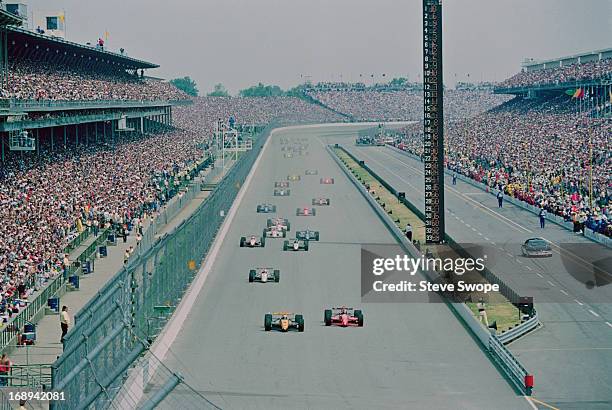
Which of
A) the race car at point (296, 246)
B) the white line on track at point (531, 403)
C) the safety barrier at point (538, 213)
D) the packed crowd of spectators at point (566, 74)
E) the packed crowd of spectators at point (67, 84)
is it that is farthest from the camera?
the packed crowd of spectators at point (566, 74)

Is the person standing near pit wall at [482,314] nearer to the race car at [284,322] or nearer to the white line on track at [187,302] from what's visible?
the race car at [284,322]

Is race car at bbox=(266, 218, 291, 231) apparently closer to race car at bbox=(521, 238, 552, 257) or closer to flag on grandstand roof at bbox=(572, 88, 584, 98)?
race car at bbox=(521, 238, 552, 257)

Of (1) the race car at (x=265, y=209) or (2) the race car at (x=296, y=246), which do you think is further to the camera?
(1) the race car at (x=265, y=209)

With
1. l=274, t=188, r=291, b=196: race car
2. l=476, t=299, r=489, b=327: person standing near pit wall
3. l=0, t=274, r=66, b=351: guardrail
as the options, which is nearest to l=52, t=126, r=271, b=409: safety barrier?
l=0, t=274, r=66, b=351: guardrail

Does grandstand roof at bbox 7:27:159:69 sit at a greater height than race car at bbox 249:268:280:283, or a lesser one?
greater

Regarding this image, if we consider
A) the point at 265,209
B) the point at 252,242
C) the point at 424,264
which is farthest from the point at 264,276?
the point at 265,209

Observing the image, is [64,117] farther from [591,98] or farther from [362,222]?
[591,98]

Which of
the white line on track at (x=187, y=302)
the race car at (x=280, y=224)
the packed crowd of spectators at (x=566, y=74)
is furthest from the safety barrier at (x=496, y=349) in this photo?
the packed crowd of spectators at (x=566, y=74)
